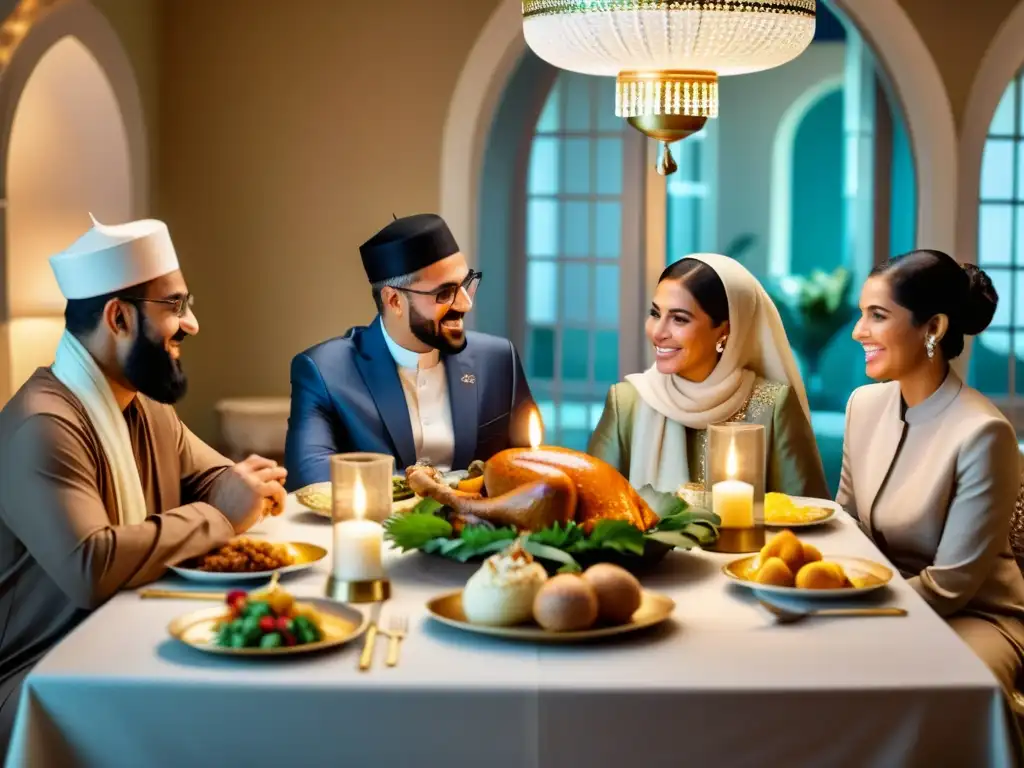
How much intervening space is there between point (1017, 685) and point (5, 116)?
3.35 meters

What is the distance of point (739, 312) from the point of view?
11.5 ft

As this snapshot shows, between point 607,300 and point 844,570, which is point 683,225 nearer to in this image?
point 607,300

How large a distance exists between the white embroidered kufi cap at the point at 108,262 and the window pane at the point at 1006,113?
4.70 meters

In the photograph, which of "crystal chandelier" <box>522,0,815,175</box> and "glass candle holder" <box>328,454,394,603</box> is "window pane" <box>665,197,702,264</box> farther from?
"glass candle holder" <box>328,454,394,603</box>

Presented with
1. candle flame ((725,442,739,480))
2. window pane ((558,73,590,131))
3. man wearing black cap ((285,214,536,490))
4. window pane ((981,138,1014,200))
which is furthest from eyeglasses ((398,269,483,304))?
window pane ((981,138,1014,200))

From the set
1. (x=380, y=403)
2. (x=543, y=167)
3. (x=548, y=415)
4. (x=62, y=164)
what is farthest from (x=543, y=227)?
(x=380, y=403)

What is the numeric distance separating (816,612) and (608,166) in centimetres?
583

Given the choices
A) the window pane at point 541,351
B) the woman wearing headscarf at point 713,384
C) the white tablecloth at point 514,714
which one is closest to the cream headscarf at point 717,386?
the woman wearing headscarf at point 713,384

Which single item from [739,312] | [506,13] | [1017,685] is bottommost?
[1017,685]

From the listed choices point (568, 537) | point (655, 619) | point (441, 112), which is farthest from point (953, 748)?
point (441, 112)

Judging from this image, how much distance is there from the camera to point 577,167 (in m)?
7.77

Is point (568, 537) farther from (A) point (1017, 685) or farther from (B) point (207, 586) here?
(A) point (1017, 685)

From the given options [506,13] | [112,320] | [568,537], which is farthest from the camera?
[506,13]

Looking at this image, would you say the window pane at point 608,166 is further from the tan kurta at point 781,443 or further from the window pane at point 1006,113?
the tan kurta at point 781,443
